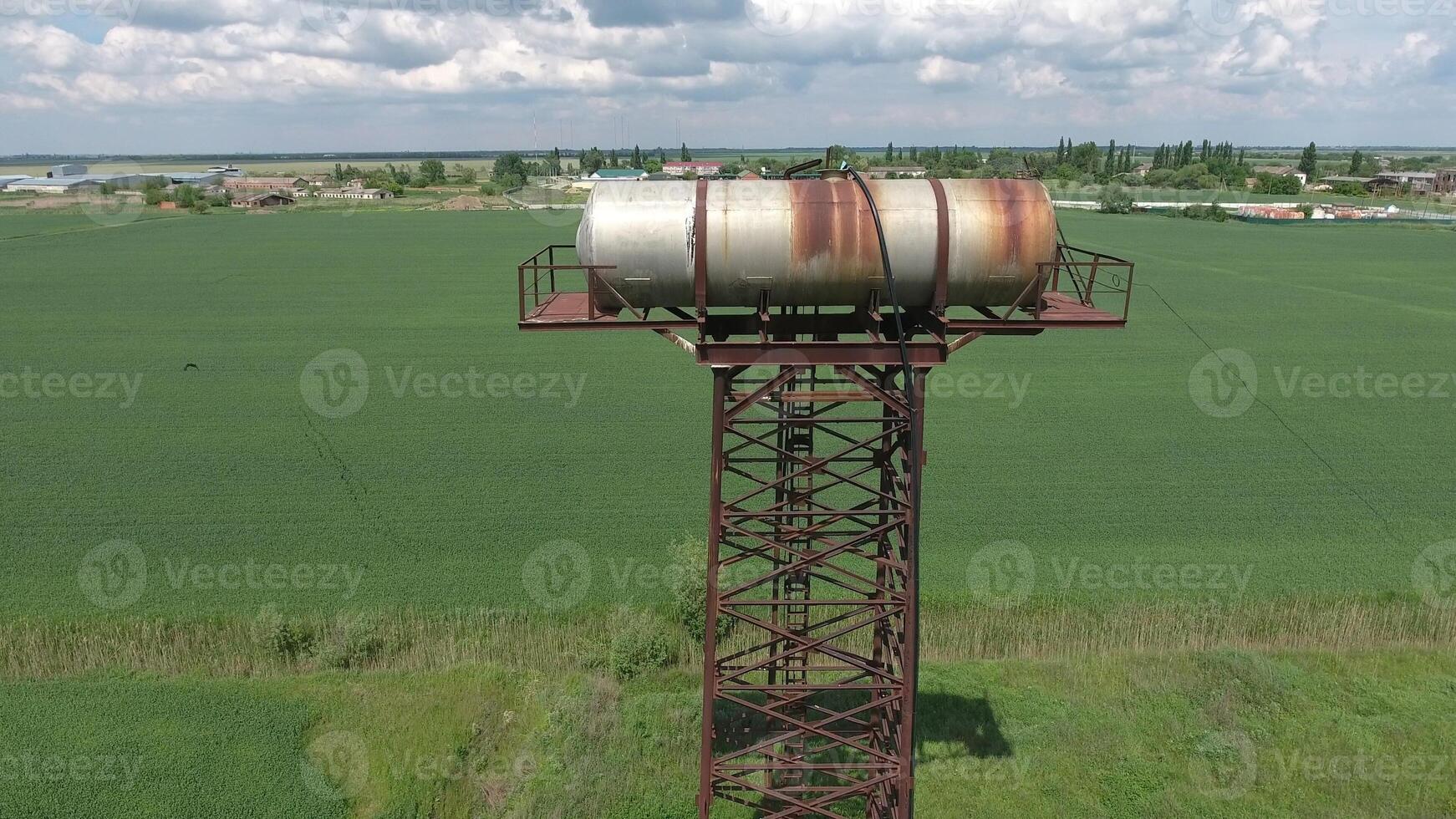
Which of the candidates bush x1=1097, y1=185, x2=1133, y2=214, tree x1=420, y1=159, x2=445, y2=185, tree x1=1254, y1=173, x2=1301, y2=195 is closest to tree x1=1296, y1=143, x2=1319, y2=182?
tree x1=1254, y1=173, x2=1301, y2=195

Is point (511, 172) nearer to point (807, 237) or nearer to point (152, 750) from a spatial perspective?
point (152, 750)

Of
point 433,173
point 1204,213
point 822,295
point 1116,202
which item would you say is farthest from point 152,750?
point 433,173

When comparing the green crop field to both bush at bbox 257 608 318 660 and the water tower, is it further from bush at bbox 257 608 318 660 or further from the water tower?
the water tower

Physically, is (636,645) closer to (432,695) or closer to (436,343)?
(432,695)

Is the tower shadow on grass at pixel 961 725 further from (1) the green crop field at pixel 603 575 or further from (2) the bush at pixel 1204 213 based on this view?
(2) the bush at pixel 1204 213

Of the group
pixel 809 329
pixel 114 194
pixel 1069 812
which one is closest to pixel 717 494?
pixel 809 329
